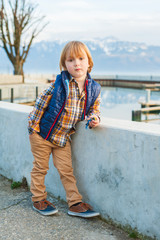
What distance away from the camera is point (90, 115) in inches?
98.1

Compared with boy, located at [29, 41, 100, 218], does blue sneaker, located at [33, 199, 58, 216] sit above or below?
below

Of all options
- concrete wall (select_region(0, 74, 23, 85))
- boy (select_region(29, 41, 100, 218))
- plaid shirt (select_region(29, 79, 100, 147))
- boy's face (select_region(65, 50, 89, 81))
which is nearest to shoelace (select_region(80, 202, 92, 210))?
boy (select_region(29, 41, 100, 218))

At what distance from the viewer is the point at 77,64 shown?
242cm

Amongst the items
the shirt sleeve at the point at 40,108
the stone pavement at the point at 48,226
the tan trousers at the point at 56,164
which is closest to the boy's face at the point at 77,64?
the shirt sleeve at the point at 40,108

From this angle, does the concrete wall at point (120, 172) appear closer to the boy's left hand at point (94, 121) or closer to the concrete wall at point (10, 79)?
the boy's left hand at point (94, 121)

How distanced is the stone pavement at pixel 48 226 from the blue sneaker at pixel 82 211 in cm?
4

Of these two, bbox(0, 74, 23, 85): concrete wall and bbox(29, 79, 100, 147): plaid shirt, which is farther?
bbox(0, 74, 23, 85): concrete wall

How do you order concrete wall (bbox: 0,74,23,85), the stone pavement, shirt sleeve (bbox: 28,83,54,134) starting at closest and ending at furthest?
the stone pavement, shirt sleeve (bbox: 28,83,54,134), concrete wall (bbox: 0,74,23,85)

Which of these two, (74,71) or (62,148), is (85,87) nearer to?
(74,71)

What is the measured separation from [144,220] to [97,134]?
2.39 ft

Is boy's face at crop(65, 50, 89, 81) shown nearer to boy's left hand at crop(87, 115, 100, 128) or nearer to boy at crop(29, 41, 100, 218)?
boy at crop(29, 41, 100, 218)

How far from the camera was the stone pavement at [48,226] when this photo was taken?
218 cm

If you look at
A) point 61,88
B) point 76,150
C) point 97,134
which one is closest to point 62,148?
point 76,150

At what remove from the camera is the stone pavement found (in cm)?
218
